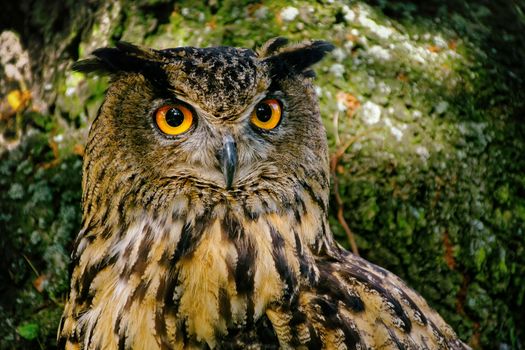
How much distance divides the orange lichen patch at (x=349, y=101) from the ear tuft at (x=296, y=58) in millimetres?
1101

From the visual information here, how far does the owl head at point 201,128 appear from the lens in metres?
1.86

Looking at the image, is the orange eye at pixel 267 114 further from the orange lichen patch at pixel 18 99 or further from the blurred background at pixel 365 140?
the orange lichen patch at pixel 18 99

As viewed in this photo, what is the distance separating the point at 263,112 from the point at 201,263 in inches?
19.3

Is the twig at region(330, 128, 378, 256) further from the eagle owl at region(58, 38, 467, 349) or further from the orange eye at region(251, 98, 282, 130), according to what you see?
the orange eye at region(251, 98, 282, 130)

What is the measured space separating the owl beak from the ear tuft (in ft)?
0.85

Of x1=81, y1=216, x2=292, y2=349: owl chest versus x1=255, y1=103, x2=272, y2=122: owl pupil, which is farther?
x1=255, y1=103, x2=272, y2=122: owl pupil

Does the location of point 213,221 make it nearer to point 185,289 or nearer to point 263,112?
point 185,289

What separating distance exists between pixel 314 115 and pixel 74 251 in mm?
896

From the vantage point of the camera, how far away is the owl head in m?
1.86

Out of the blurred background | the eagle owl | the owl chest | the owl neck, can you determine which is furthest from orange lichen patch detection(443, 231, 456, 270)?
the owl chest

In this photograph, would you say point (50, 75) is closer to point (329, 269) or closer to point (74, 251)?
point (74, 251)

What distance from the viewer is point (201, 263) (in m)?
1.86

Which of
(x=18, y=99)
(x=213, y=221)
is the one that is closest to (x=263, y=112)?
(x=213, y=221)

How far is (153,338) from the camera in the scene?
5.93ft
